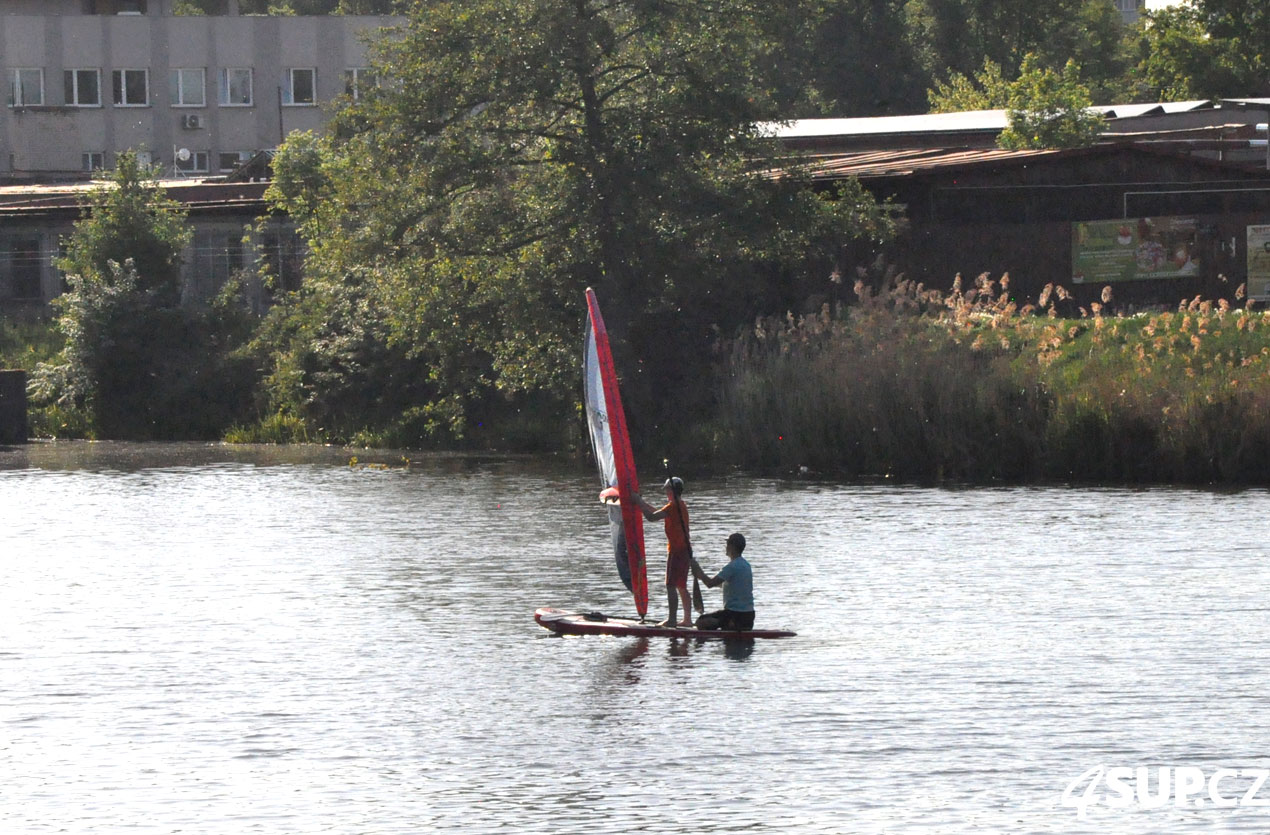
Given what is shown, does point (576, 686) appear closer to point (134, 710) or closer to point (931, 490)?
point (134, 710)

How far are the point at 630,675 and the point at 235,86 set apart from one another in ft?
253

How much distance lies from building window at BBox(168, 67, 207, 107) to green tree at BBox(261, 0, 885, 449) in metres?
51.9

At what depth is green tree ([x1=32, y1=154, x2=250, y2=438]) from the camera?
2051 inches

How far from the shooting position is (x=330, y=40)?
9119 centimetres

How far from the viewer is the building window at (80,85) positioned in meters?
89.1

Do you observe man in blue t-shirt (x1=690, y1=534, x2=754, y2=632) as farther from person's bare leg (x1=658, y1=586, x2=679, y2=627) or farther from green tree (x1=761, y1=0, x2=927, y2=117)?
green tree (x1=761, y1=0, x2=927, y2=117)

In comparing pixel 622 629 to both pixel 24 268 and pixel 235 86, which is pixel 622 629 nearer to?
pixel 24 268

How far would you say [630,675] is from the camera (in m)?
17.9

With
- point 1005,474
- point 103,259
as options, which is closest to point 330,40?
point 103,259

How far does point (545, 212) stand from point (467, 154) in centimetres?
185

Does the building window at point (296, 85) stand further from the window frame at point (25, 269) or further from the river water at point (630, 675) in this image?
the river water at point (630, 675)

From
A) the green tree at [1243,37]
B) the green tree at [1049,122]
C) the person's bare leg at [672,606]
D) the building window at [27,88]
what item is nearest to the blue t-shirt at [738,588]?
the person's bare leg at [672,606]

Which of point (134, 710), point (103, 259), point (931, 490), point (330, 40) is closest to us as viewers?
point (134, 710)

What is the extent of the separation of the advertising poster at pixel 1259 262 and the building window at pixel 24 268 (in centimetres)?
3801
